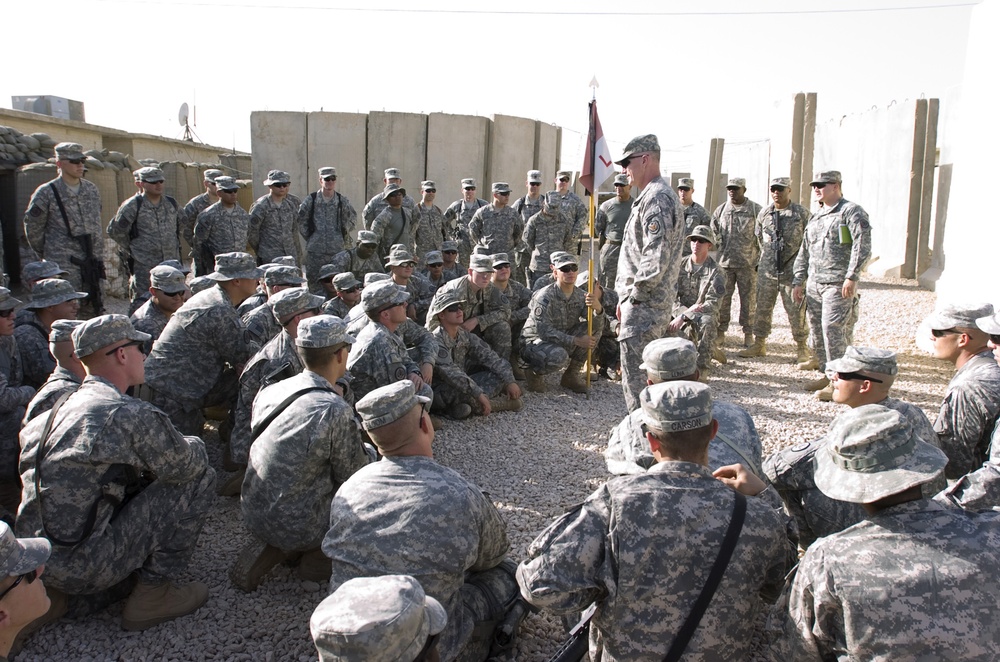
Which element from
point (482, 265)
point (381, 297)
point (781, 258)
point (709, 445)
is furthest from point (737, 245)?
point (709, 445)

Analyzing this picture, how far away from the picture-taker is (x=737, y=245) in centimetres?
888

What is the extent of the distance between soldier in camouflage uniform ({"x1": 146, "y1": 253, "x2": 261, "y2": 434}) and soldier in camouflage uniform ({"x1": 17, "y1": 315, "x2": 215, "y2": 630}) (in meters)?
1.49

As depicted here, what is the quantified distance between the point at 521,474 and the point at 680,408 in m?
3.10

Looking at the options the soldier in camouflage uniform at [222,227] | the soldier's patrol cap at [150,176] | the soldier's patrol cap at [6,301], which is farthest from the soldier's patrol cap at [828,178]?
the soldier's patrol cap at [150,176]

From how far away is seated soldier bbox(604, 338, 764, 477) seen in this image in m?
3.08

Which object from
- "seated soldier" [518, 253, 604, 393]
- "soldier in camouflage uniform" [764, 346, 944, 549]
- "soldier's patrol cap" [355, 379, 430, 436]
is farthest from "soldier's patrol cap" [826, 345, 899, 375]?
"seated soldier" [518, 253, 604, 393]

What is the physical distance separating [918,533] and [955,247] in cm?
767

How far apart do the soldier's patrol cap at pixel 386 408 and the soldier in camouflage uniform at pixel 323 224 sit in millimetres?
7114

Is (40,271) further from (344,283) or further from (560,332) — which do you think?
(560,332)

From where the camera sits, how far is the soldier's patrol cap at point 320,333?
392 cm

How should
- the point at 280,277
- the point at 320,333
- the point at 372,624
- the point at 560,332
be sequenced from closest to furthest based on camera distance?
the point at 372,624, the point at 320,333, the point at 280,277, the point at 560,332

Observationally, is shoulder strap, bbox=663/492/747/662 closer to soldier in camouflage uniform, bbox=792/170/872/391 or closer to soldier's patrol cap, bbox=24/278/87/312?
soldier's patrol cap, bbox=24/278/87/312

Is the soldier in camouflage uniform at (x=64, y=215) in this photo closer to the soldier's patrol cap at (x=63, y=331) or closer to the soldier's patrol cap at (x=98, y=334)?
the soldier's patrol cap at (x=63, y=331)

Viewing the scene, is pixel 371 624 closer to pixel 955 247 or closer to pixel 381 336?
pixel 381 336
